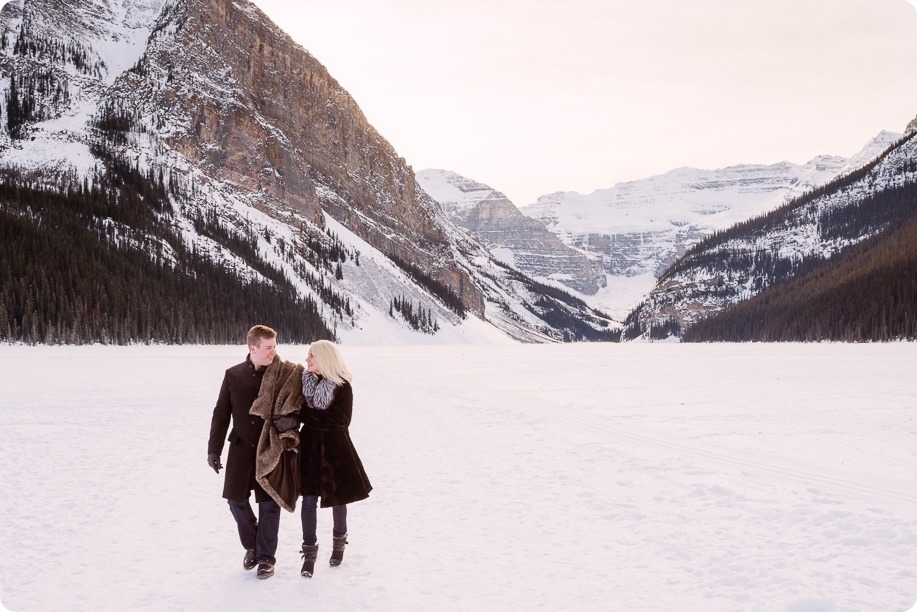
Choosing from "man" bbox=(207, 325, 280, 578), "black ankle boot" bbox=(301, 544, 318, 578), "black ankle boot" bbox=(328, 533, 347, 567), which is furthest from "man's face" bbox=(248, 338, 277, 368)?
"black ankle boot" bbox=(328, 533, 347, 567)

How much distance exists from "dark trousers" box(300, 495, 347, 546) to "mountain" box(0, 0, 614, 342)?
68836 mm

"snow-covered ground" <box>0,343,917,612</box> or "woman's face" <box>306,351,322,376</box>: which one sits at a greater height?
"woman's face" <box>306,351,322,376</box>

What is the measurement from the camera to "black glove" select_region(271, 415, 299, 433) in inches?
300

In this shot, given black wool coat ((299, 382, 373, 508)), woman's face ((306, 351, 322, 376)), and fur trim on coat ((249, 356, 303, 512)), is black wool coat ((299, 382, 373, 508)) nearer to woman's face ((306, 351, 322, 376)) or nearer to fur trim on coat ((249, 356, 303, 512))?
fur trim on coat ((249, 356, 303, 512))

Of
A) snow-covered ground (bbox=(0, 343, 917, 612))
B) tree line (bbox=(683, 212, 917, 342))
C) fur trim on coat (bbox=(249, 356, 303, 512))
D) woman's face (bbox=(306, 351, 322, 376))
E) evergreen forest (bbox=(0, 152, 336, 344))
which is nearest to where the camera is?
snow-covered ground (bbox=(0, 343, 917, 612))

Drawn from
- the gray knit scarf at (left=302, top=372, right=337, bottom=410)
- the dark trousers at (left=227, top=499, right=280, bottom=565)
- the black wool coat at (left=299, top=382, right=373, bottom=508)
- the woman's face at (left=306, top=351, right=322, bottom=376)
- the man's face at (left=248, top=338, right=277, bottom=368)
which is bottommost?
the dark trousers at (left=227, top=499, right=280, bottom=565)

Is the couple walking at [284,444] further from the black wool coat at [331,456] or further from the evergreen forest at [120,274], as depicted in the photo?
the evergreen forest at [120,274]

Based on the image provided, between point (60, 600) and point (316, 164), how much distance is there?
615ft

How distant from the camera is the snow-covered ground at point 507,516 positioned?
7.00 metres

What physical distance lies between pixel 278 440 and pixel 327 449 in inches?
24.9

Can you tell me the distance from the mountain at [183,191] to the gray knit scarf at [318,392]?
226ft

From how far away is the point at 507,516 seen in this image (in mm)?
9898

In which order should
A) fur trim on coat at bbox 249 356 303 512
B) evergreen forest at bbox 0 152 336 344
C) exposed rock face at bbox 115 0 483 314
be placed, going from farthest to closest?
1. exposed rock face at bbox 115 0 483 314
2. evergreen forest at bbox 0 152 336 344
3. fur trim on coat at bbox 249 356 303 512

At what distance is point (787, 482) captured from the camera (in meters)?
11.3
